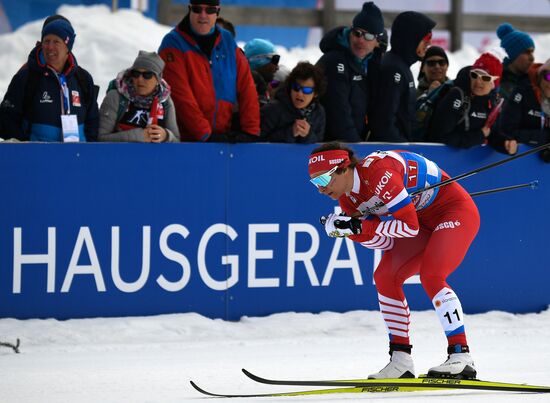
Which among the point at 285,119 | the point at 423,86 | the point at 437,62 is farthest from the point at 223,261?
the point at 437,62

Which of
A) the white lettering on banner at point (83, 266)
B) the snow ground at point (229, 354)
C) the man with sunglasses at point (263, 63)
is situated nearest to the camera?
the snow ground at point (229, 354)

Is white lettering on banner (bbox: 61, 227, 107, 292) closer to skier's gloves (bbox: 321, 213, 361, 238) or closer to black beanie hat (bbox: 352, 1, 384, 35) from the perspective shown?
skier's gloves (bbox: 321, 213, 361, 238)

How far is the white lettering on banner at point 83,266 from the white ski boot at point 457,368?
273cm

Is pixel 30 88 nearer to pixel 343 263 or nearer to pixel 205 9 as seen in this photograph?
pixel 205 9

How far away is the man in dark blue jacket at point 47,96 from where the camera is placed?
285 inches

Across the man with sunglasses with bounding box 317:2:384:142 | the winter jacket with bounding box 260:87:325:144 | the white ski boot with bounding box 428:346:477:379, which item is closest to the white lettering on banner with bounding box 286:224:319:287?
the winter jacket with bounding box 260:87:325:144

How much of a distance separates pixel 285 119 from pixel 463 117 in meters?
1.46

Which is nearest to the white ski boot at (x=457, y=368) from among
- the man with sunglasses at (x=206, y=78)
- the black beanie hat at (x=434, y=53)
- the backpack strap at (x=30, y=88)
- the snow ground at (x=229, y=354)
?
the snow ground at (x=229, y=354)

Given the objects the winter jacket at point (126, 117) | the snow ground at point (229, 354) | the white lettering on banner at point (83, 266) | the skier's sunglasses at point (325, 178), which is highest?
the winter jacket at point (126, 117)

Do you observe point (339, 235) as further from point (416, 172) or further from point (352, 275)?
point (352, 275)

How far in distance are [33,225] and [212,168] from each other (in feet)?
4.49

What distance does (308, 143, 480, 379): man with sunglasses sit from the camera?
219 inches

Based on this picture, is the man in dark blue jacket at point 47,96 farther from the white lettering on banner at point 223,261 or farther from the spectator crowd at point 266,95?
the white lettering on banner at point 223,261

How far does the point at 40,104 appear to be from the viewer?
7234 millimetres
